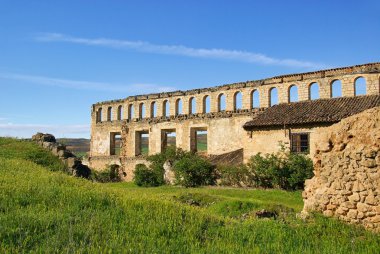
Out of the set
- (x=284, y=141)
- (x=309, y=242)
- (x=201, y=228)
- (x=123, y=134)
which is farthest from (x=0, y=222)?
(x=123, y=134)

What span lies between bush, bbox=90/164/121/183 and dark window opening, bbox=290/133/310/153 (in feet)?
57.8

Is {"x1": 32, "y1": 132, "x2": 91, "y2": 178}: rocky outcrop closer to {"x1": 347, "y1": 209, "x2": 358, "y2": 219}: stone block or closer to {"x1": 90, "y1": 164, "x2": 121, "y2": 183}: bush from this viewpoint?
{"x1": 347, "y1": 209, "x2": 358, "y2": 219}: stone block

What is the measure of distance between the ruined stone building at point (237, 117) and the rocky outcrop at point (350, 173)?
A: 7.95m

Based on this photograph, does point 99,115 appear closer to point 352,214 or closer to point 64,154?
point 64,154

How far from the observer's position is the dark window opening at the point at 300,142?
2020 centimetres

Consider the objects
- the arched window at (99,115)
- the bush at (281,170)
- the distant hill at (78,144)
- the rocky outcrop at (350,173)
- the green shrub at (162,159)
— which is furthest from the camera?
the distant hill at (78,144)

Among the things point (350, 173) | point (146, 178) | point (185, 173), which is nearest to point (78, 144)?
point (146, 178)

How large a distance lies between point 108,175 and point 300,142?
719 inches

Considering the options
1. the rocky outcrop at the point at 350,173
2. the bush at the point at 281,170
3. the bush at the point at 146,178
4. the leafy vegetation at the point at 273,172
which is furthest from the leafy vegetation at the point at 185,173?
the rocky outcrop at the point at 350,173

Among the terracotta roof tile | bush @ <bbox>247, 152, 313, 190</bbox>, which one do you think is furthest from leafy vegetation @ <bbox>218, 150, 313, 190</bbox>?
the terracotta roof tile

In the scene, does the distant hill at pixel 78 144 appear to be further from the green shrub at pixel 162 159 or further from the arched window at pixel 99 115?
the green shrub at pixel 162 159

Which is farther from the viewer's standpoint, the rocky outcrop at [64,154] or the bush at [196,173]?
the bush at [196,173]

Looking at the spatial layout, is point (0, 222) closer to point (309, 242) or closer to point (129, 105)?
point (309, 242)

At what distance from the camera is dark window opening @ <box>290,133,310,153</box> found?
20.2 meters
